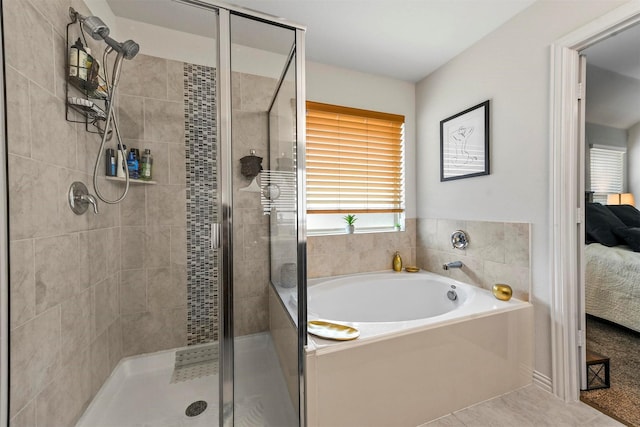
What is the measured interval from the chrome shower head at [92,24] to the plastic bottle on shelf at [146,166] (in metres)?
0.61

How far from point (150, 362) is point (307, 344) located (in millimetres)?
1141

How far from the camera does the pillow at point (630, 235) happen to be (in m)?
2.30

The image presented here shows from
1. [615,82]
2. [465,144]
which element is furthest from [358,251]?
[615,82]

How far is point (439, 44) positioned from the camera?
2.10m

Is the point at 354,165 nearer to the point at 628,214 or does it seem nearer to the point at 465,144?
the point at 465,144


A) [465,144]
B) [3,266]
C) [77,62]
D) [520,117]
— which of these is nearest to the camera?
[3,266]

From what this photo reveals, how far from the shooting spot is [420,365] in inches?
54.6

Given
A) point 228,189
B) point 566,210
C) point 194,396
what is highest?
point 228,189

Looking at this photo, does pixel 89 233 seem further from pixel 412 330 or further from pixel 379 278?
pixel 379 278

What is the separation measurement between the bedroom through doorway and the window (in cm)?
142

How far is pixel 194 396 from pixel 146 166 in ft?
4.59

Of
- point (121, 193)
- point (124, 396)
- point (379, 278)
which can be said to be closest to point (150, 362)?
point (124, 396)

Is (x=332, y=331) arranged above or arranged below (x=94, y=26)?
below

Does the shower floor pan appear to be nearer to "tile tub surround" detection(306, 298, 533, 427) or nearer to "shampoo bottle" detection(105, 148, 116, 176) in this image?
"tile tub surround" detection(306, 298, 533, 427)
